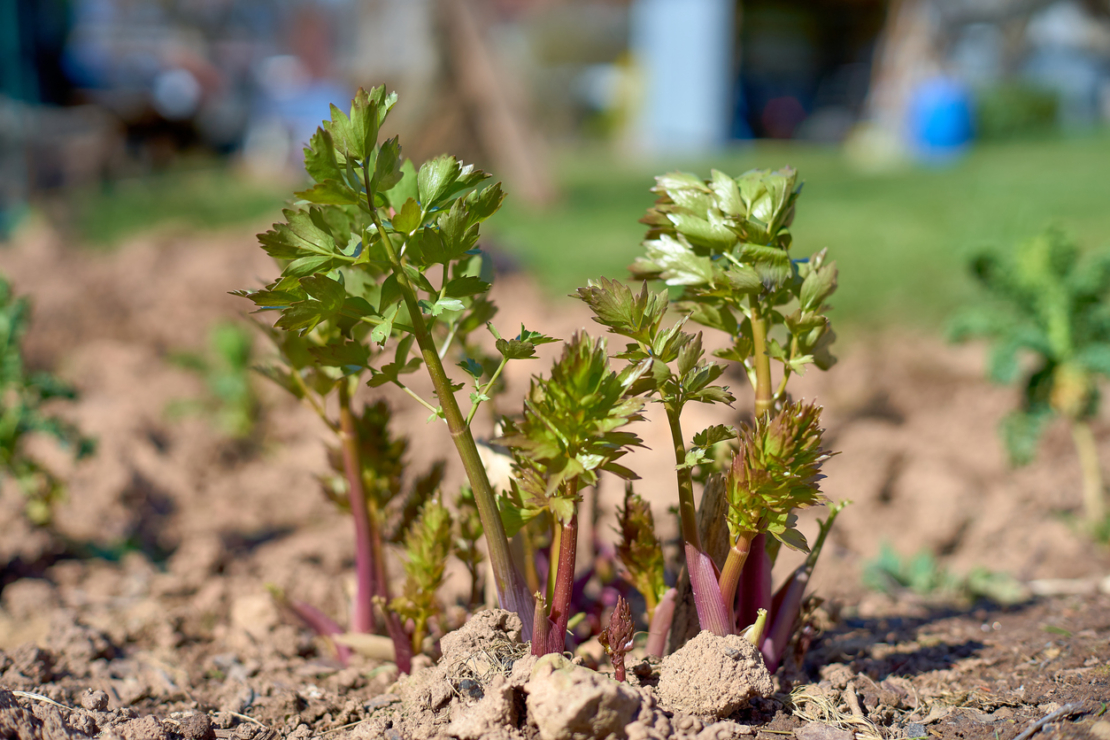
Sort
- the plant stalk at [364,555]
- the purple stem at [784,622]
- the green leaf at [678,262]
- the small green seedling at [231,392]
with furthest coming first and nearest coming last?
the small green seedling at [231,392] → the plant stalk at [364,555] → the purple stem at [784,622] → the green leaf at [678,262]

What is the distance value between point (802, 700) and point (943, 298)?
13.1 feet

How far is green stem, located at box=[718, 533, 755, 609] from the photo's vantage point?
1.44 meters

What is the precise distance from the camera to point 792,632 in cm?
163

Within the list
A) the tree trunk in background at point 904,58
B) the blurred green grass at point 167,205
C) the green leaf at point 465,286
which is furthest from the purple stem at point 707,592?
the tree trunk in background at point 904,58

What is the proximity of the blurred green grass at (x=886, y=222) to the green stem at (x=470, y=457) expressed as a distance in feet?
6.17

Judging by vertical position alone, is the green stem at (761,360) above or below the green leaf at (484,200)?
below

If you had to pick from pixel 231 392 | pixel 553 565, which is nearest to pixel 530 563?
pixel 553 565

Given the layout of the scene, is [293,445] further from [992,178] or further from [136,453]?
[992,178]

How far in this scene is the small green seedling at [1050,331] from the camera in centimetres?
261

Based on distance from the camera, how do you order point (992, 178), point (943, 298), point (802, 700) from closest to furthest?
point (802, 700) < point (943, 298) < point (992, 178)

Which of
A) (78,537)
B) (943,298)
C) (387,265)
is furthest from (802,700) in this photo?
(943,298)

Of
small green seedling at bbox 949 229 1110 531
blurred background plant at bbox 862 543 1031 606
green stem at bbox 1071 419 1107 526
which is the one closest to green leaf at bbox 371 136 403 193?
blurred background plant at bbox 862 543 1031 606

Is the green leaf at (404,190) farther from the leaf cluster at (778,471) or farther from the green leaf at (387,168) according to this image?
the leaf cluster at (778,471)

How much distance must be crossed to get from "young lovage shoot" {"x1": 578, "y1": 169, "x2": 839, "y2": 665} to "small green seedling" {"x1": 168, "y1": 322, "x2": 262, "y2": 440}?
2.52 meters
